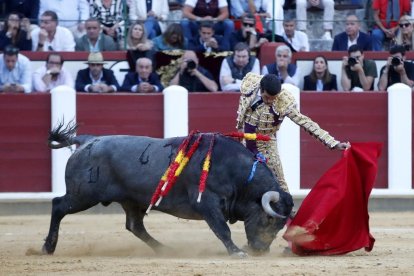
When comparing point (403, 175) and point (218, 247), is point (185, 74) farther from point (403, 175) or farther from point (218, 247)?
point (218, 247)

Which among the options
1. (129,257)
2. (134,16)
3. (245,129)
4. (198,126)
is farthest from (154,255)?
(134,16)

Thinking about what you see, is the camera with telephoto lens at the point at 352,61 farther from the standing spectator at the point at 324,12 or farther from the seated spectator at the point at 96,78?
the seated spectator at the point at 96,78

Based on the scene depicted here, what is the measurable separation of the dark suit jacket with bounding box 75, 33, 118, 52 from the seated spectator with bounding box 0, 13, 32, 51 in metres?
0.50

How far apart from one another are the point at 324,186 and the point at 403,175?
383 cm

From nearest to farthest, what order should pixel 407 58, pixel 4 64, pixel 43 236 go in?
pixel 43 236
pixel 4 64
pixel 407 58

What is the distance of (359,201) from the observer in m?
8.91

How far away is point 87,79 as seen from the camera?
12.6 m

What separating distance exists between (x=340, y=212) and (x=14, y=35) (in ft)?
17.3

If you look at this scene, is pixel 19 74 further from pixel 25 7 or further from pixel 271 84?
pixel 271 84

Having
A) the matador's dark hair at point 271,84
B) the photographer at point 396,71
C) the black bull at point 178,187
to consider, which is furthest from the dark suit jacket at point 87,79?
the matador's dark hair at point 271,84

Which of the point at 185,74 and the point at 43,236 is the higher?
the point at 185,74

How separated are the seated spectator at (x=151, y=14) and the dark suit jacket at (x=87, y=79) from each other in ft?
2.42

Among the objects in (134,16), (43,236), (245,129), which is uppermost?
(134,16)

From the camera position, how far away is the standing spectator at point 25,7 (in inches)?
527
